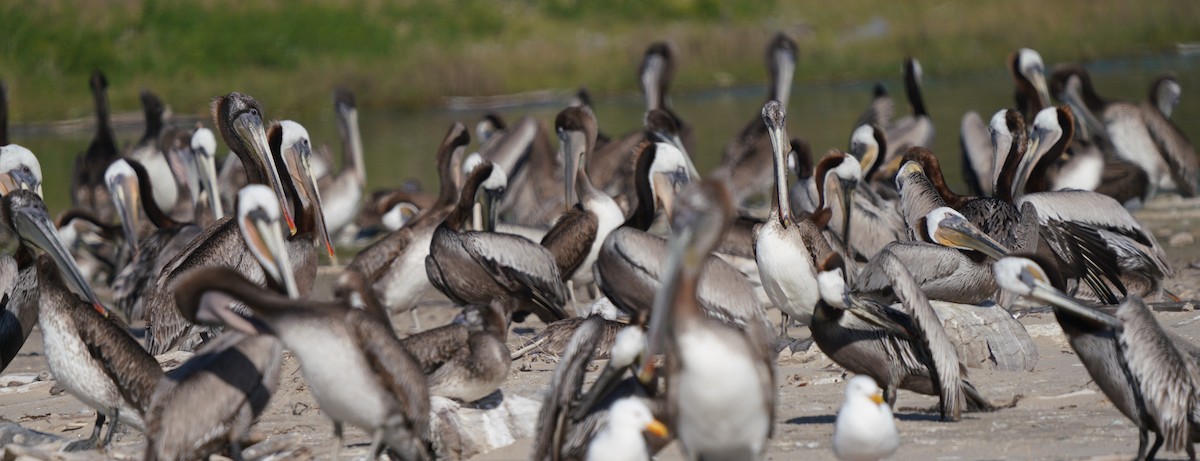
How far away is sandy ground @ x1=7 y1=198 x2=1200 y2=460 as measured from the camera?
5.29m

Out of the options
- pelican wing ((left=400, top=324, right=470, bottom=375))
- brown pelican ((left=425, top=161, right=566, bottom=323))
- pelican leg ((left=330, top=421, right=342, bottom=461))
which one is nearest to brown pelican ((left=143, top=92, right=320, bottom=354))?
brown pelican ((left=425, top=161, right=566, bottom=323))

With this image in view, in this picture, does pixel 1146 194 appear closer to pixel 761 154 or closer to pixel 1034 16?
pixel 761 154

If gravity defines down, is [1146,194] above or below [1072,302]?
below

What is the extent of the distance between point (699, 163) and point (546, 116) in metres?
6.96

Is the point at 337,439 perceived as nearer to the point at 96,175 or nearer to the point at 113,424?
the point at 113,424

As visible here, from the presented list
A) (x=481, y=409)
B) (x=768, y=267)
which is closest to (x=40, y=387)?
(x=481, y=409)

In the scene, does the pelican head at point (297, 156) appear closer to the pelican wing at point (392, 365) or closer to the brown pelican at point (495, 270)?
the brown pelican at point (495, 270)

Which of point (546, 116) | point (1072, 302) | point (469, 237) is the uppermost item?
point (1072, 302)

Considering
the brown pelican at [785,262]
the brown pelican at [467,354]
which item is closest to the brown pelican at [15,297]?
the brown pelican at [467,354]

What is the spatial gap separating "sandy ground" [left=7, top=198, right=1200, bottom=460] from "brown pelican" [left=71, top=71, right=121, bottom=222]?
6533 mm

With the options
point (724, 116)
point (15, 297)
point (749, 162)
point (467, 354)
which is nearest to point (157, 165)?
point (749, 162)

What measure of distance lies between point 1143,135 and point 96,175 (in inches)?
396

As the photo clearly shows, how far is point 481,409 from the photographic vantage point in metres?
5.86

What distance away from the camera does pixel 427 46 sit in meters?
30.1
